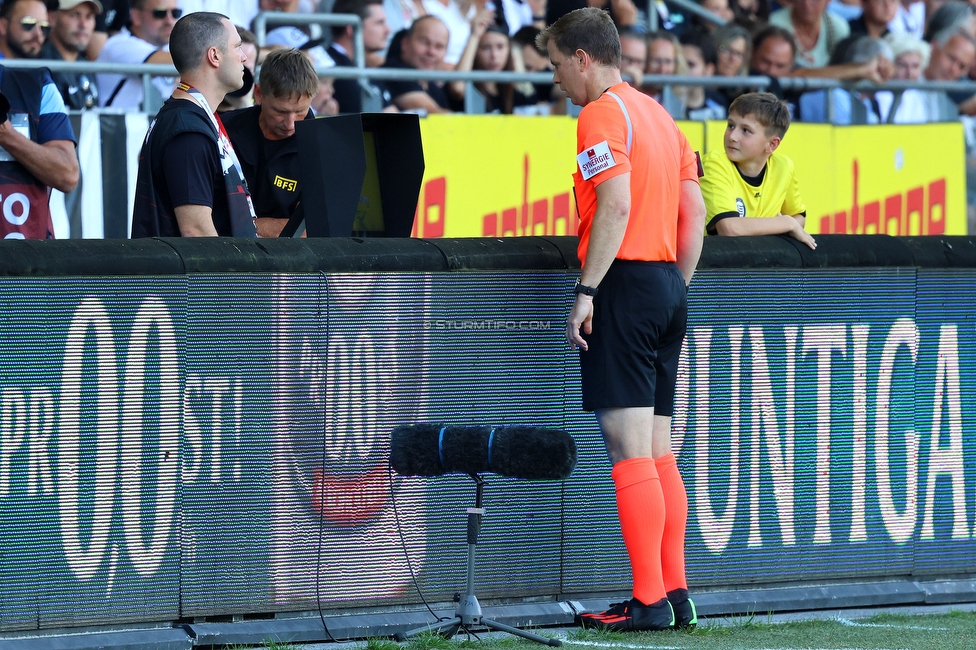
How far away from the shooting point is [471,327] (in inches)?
201

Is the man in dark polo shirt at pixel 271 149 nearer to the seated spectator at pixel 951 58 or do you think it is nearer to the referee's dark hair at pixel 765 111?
the referee's dark hair at pixel 765 111

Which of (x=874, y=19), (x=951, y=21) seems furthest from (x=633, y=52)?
(x=951, y=21)

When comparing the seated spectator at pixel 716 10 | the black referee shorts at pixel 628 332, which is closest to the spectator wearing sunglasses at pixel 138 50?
the black referee shorts at pixel 628 332

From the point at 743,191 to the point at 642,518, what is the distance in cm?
184

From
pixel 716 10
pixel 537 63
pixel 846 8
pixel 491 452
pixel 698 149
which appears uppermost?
pixel 846 8

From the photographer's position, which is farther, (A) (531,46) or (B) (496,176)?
(A) (531,46)

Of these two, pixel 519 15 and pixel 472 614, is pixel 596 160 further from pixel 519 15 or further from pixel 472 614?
pixel 519 15

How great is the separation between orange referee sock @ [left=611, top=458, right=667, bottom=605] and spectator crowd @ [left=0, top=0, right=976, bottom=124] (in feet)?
8.90

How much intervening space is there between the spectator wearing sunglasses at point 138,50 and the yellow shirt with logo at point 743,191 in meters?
3.86

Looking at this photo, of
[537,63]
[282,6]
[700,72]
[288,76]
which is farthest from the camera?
[700,72]

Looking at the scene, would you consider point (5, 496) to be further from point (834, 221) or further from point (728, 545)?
point (834, 221)

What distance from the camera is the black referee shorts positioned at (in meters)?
4.86

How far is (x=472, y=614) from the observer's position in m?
4.69

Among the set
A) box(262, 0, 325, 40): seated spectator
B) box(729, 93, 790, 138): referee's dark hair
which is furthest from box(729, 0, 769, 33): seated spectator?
box(729, 93, 790, 138): referee's dark hair
